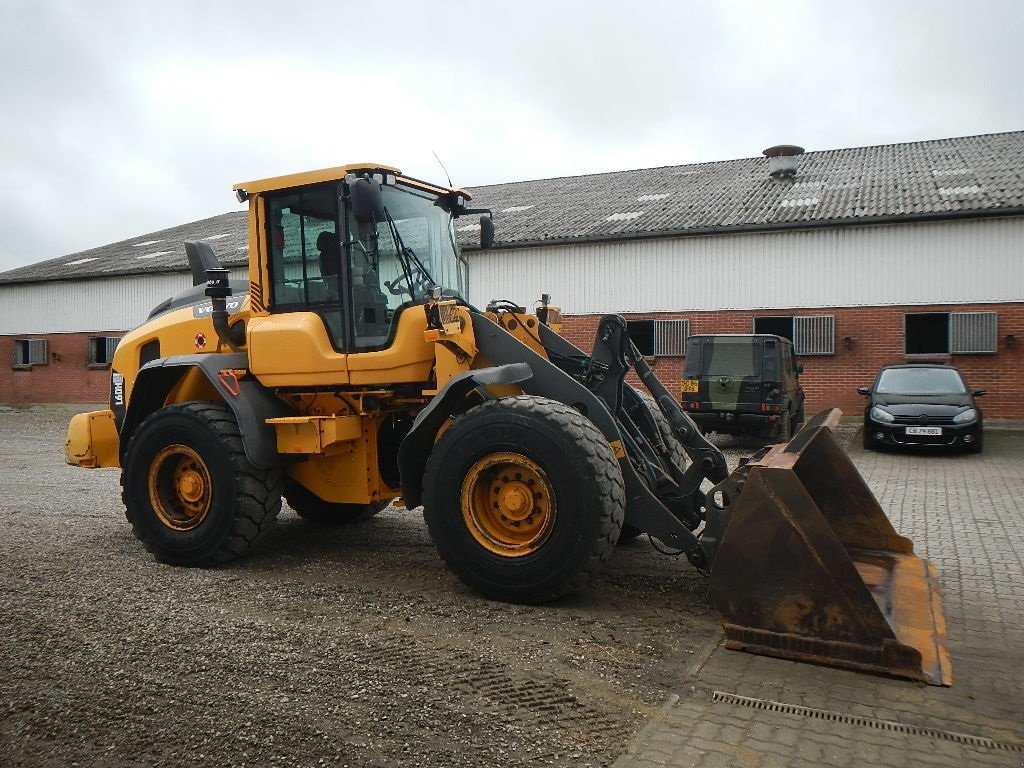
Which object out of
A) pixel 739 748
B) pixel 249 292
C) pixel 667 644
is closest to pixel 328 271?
pixel 249 292

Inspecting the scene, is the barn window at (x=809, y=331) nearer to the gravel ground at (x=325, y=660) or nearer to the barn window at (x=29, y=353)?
the gravel ground at (x=325, y=660)

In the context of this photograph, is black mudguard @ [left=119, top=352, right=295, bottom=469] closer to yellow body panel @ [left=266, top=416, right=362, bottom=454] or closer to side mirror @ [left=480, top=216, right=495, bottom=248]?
yellow body panel @ [left=266, top=416, right=362, bottom=454]

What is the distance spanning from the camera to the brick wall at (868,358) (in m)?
18.7

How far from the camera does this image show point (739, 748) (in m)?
3.42

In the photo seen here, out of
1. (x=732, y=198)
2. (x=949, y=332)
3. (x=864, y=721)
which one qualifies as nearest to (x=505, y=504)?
(x=864, y=721)

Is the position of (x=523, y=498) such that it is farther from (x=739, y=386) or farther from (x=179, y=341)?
(x=739, y=386)

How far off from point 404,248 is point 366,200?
0.71 m

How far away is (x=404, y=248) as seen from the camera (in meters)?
6.28

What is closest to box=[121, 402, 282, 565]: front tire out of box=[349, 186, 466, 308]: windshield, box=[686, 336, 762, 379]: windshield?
box=[349, 186, 466, 308]: windshield

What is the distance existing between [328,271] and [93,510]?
179 inches

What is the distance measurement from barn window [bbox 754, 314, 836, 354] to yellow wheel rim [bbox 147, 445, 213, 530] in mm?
15935

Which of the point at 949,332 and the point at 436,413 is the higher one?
the point at 949,332

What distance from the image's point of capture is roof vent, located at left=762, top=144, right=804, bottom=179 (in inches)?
966

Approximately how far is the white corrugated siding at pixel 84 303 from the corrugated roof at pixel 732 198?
15.4 inches
